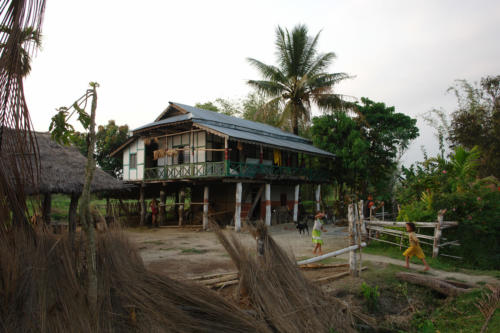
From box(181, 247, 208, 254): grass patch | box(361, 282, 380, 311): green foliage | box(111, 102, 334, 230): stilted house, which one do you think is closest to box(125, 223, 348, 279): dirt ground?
box(181, 247, 208, 254): grass patch

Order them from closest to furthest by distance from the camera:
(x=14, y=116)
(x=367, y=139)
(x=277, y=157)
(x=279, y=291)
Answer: (x=14, y=116), (x=279, y=291), (x=277, y=157), (x=367, y=139)

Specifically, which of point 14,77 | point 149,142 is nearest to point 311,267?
point 14,77

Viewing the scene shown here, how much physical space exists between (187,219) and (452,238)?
13501 millimetres

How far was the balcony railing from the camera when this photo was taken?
15.2 meters

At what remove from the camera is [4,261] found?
95.3 inches

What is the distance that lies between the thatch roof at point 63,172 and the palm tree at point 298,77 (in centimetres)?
1497

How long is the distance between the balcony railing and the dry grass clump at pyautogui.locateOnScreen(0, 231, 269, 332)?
1161cm

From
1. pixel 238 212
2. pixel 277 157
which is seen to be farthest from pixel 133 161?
pixel 277 157

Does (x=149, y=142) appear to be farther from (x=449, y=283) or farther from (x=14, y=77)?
(x=14, y=77)

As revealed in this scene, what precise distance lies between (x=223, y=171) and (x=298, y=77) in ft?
38.8

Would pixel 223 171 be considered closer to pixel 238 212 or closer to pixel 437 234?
pixel 238 212

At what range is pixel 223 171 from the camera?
15125 millimetres

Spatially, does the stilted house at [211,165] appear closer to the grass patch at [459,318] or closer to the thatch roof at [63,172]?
the thatch roof at [63,172]

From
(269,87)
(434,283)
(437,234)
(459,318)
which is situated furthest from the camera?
(269,87)
